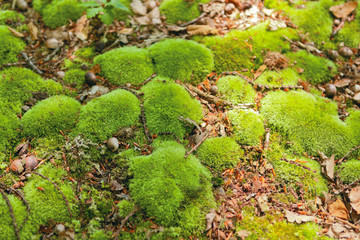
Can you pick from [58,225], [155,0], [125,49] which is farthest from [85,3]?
[58,225]

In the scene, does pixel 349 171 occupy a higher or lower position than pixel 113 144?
lower

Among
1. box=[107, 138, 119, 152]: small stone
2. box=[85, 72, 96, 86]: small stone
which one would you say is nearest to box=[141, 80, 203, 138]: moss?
box=[107, 138, 119, 152]: small stone

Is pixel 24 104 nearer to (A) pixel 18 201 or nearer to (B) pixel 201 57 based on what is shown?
(A) pixel 18 201

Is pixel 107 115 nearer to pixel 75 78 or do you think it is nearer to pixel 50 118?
pixel 50 118

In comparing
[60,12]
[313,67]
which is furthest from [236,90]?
[60,12]

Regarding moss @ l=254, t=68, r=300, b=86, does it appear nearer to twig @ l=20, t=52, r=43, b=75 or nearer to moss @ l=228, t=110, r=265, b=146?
moss @ l=228, t=110, r=265, b=146

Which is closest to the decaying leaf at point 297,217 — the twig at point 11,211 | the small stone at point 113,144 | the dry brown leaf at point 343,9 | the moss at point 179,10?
the small stone at point 113,144
